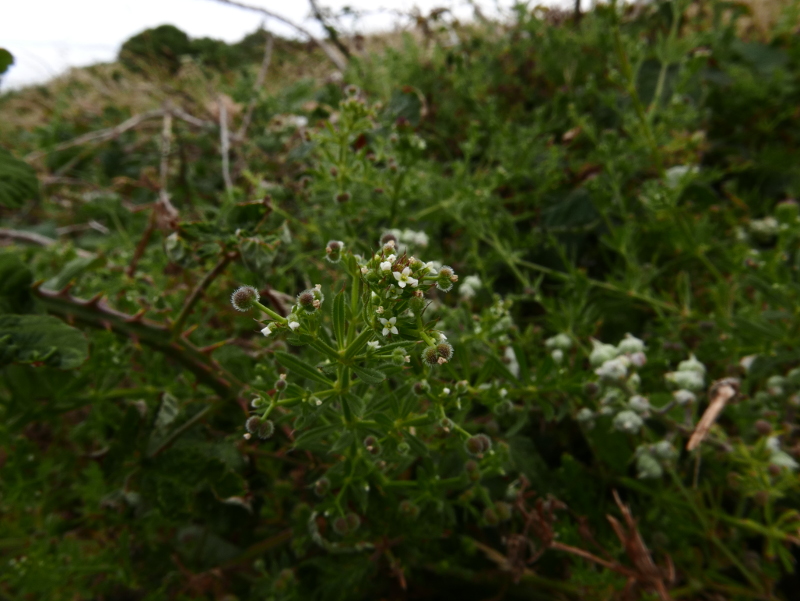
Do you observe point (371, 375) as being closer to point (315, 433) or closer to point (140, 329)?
point (315, 433)

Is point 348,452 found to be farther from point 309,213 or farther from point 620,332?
point 620,332

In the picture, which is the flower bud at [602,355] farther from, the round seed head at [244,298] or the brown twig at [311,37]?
the brown twig at [311,37]

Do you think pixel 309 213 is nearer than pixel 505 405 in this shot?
No

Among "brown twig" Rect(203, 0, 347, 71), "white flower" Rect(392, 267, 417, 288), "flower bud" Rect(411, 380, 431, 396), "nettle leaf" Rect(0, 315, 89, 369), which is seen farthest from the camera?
"brown twig" Rect(203, 0, 347, 71)

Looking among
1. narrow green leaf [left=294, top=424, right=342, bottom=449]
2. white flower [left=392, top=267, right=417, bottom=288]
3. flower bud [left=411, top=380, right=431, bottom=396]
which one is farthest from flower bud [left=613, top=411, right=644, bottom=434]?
white flower [left=392, top=267, right=417, bottom=288]

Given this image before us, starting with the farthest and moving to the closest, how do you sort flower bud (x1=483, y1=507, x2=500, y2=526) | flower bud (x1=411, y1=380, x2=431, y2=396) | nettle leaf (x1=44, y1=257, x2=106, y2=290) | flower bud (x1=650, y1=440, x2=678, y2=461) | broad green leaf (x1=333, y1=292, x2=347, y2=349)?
nettle leaf (x1=44, y1=257, x2=106, y2=290)
flower bud (x1=650, y1=440, x2=678, y2=461)
flower bud (x1=483, y1=507, x2=500, y2=526)
flower bud (x1=411, y1=380, x2=431, y2=396)
broad green leaf (x1=333, y1=292, x2=347, y2=349)

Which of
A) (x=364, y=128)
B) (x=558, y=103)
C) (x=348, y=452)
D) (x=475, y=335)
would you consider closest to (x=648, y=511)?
(x=475, y=335)

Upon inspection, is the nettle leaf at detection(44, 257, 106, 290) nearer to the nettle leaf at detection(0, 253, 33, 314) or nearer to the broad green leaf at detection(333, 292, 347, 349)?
the nettle leaf at detection(0, 253, 33, 314)
